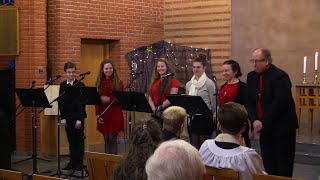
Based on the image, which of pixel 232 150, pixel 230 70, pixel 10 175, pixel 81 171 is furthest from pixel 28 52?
pixel 232 150

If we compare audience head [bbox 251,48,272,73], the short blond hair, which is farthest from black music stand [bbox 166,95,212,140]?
the short blond hair

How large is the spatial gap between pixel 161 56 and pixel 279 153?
6515mm

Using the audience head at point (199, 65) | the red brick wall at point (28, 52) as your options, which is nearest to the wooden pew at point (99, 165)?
the audience head at point (199, 65)

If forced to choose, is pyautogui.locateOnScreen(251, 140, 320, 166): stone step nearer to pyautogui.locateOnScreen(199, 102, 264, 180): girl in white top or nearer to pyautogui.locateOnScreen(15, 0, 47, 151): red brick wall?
pyautogui.locateOnScreen(15, 0, 47, 151): red brick wall

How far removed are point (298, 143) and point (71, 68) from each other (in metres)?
4.05

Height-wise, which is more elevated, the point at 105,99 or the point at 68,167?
the point at 105,99

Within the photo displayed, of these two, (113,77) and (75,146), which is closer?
(113,77)

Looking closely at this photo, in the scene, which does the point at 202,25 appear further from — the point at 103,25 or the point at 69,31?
the point at 69,31

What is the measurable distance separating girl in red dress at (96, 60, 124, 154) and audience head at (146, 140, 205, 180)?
545 centimetres

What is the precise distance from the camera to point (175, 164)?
236cm

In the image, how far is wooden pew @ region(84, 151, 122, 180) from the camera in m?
4.60

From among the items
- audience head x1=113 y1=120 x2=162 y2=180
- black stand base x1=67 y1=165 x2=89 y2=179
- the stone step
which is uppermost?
audience head x1=113 y1=120 x2=162 y2=180

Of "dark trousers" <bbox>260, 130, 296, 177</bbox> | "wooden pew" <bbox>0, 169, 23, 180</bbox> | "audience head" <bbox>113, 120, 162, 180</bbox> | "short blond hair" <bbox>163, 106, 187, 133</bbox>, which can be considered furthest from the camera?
"dark trousers" <bbox>260, 130, 296, 177</bbox>

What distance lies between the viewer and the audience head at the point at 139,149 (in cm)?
329
